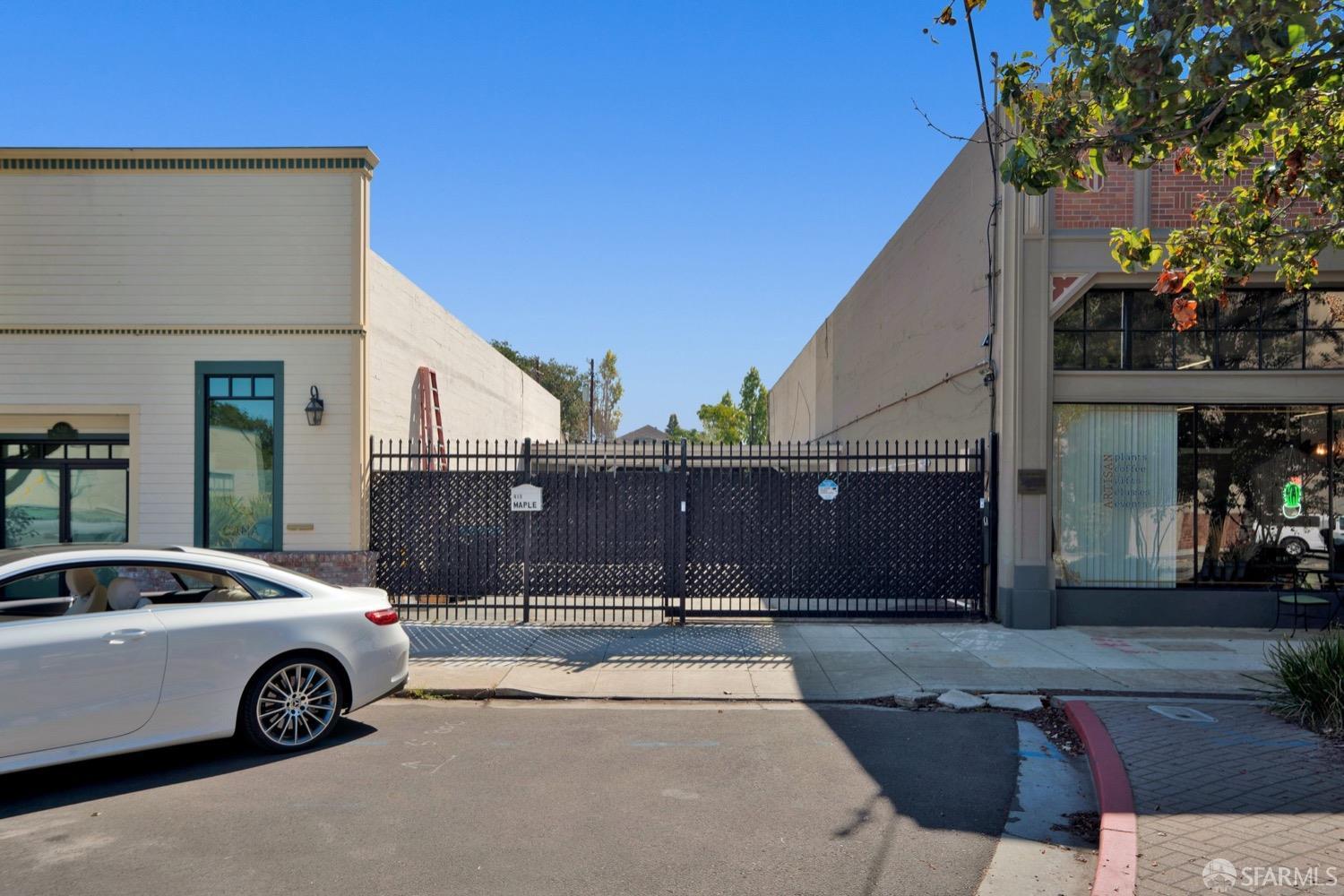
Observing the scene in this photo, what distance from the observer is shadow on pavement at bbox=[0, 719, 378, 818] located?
561 cm

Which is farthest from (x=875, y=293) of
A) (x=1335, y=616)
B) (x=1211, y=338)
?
(x=1335, y=616)

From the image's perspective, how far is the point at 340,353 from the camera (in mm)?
12258

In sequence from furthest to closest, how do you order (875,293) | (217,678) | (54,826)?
(875,293)
(217,678)
(54,826)

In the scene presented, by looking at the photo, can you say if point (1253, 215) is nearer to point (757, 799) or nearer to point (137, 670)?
point (757, 799)

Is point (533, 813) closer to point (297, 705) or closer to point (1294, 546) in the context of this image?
point (297, 705)

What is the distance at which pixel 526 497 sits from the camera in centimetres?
1220

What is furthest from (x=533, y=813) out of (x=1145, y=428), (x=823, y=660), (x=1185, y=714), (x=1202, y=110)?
(x=1145, y=428)

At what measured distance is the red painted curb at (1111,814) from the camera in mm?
4345

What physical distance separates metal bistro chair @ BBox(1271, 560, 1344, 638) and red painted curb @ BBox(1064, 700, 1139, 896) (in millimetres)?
5968

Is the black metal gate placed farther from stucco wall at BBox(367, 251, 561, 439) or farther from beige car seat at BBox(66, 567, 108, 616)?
beige car seat at BBox(66, 567, 108, 616)

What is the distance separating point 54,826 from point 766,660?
641 cm

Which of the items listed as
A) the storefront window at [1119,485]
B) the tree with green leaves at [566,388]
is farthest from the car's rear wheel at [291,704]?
the tree with green leaves at [566,388]

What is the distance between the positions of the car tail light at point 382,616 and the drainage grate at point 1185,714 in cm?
600

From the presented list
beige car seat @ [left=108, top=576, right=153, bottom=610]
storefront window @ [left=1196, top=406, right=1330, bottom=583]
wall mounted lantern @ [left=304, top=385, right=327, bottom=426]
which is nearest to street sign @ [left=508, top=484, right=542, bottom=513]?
wall mounted lantern @ [left=304, top=385, right=327, bottom=426]
